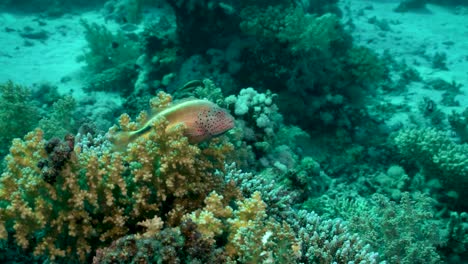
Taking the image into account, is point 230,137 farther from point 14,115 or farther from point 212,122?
point 14,115

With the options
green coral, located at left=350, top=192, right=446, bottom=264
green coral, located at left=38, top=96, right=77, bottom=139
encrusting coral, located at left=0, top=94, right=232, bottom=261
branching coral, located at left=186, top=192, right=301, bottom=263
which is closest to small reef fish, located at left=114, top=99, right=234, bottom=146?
encrusting coral, located at left=0, top=94, right=232, bottom=261

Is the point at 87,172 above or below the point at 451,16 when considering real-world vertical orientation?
above

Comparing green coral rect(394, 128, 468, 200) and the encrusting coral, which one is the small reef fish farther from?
green coral rect(394, 128, 468, 200)

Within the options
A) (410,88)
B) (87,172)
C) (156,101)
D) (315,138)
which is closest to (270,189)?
(156,101)

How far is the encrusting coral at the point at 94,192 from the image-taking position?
103 inches

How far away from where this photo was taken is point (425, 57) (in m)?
15.1

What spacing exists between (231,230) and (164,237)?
60 centimetres

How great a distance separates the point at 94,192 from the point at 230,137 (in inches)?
97.6

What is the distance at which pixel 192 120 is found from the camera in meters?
3.11

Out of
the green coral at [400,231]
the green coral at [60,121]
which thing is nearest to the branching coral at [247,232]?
the green coral at [400,231]

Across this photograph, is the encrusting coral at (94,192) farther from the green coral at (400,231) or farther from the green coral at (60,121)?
the green coral at (60,121)

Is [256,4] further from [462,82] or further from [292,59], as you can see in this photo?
[462,82]

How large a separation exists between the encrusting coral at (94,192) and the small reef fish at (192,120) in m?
0.15

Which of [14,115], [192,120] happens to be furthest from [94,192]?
[14,115]
